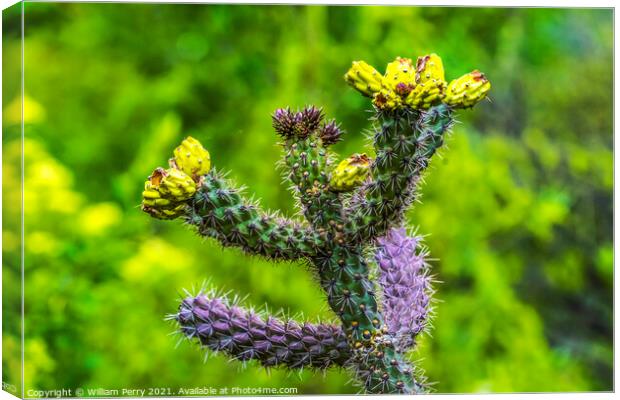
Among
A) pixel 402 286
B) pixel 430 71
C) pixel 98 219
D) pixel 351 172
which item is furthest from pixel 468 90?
pixel 98 219

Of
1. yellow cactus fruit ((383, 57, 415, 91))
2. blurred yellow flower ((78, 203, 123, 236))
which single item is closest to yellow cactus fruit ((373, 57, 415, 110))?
yellow cactus fruit ((383, 57, 415, 91))

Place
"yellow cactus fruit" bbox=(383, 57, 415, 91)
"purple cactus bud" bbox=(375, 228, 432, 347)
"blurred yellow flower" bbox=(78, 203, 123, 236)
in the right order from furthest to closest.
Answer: "blurred yellow flower" bbox=(78, 203, 123, 236), "purple cactus bud" bbox=(375, 228, 432, 347), "yellow cactus fruit" bbox=(383, 57, 415, 91)

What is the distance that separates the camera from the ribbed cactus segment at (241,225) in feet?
4.88

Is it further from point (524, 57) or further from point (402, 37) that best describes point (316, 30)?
point (524, 57)

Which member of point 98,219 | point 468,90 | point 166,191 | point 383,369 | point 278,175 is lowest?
point 383,369

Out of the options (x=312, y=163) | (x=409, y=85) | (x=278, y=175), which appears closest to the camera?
(x=409, y=85)

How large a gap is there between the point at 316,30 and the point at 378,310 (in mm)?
1955

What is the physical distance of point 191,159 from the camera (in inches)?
57.3

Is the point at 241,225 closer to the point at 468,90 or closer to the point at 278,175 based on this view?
the point at 468,90

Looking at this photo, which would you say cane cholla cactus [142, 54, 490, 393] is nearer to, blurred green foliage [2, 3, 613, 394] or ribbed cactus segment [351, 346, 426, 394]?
ribbed cactus segment [351, 346, 426, 394]

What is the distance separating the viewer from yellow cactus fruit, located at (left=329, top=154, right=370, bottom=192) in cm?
146

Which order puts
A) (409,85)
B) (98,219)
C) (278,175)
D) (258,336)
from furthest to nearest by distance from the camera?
(278,175) → (98,219) → (258,336) → (409,85)

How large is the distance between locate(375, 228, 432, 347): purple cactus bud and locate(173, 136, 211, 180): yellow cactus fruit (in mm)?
369

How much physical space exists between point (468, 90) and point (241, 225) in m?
0.42
